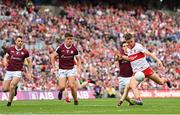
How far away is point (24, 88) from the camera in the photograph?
4031cm

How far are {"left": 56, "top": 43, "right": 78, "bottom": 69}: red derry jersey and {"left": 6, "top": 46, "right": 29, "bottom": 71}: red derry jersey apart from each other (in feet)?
5.27

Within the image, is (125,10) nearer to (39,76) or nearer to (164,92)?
(164,92)

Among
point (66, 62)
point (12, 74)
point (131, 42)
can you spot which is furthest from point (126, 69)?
point (12, 74)

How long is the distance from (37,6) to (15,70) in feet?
84.5

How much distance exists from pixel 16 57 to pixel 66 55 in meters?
2.11

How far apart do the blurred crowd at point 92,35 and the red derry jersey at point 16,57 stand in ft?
46.8

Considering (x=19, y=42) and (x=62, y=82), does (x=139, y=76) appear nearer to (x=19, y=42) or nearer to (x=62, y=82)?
(x=62, y=82)

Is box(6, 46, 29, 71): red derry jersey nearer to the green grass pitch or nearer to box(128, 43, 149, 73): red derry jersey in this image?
the green grass pitch

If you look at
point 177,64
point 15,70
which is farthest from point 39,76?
point 15,70

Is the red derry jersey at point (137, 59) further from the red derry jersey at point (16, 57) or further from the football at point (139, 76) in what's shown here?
the red derry jersey at point (16, 57)

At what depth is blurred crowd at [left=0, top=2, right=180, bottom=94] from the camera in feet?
143

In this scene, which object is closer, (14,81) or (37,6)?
(14,81)

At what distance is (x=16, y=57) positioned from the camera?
2592cm

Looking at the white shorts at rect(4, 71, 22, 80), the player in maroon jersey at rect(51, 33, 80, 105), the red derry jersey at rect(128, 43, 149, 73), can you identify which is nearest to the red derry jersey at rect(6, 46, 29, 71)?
the white shorts at rect(4, 71, 22, 80)
